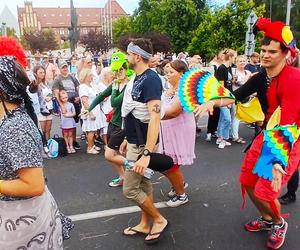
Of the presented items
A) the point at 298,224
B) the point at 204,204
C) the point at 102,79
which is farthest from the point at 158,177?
the point at 102,79

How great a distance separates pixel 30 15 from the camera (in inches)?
5517

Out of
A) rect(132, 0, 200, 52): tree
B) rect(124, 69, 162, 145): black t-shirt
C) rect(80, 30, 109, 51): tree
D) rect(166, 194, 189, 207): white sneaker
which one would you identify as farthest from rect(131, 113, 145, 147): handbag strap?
rect(80, 30, 109, 51): tree

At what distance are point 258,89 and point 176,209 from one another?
1.66 metres

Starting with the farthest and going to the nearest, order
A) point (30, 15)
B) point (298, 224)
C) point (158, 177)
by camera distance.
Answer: point (30, 15) < point (158, 177) < point (298, 224)

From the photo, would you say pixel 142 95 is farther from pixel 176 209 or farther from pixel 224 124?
pixel 224 124

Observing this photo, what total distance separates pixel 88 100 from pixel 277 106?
4.17 m

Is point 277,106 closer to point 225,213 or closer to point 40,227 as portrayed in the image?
point 225,213

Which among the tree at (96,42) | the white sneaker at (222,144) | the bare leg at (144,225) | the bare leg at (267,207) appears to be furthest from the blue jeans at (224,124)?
the tree at (96,42)

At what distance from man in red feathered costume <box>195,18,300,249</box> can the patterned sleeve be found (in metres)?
1.46

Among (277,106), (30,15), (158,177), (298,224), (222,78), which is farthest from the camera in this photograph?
(30,15)

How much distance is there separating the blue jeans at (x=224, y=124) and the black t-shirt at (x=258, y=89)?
143 inches

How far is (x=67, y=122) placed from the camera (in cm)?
662

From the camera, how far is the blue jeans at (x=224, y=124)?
22.7ft

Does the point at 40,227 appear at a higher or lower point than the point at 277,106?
lower
